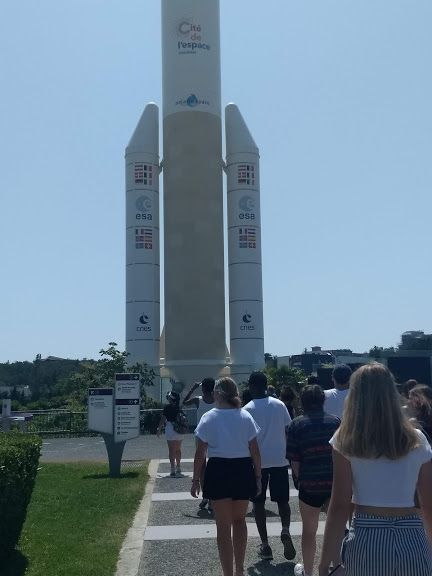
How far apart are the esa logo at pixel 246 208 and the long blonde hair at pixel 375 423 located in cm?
3171

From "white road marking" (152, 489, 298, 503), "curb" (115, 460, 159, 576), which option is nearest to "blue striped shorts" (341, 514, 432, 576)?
"curb" (115, 460, 159, 576)

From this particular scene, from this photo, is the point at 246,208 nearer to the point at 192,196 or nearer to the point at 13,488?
the point at 192,196

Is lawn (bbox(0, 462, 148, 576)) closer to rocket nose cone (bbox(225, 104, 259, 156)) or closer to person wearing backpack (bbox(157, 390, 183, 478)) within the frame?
person wearing backpack (bbox(157, 390, 183, 478))

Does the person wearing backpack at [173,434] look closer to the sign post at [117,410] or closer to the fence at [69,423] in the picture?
the sign post at [117,410]

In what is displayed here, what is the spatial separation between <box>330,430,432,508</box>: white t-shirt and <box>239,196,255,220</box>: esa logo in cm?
3176

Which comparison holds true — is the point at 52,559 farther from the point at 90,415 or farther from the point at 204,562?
the point at 90,415

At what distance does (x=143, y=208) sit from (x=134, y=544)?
27.7 metres

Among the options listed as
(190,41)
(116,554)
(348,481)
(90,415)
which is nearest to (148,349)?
(190,41)

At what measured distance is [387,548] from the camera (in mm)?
3350

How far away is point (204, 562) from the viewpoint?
7.14 meters

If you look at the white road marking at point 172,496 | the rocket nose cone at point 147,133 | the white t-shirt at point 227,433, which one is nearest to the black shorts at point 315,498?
the white t-shirt at point 227,433

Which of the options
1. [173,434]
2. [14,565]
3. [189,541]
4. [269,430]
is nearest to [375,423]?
[269,430]

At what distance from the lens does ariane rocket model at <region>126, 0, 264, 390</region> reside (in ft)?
112

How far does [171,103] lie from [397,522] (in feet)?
112
